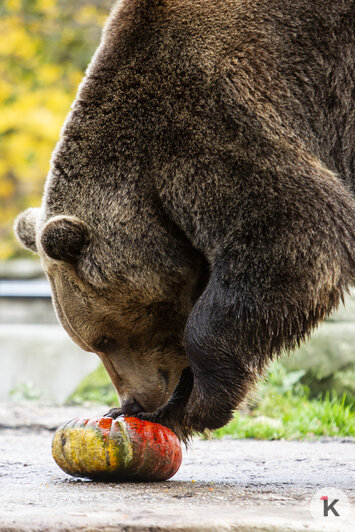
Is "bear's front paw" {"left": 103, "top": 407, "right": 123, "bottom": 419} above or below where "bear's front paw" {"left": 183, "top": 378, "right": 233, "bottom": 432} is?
below

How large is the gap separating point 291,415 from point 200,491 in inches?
121

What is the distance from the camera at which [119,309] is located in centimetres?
399

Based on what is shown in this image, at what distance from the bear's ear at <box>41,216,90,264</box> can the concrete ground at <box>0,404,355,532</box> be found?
1.03 m

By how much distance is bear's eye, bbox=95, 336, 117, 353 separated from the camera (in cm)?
409

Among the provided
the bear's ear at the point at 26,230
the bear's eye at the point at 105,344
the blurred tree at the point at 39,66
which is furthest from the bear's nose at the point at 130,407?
the blurred tree at the point at 39,66

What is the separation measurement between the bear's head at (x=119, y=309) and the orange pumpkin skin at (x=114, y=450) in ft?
1.48

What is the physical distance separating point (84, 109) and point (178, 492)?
189 cm

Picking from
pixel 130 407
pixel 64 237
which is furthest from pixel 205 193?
pixel 130 407

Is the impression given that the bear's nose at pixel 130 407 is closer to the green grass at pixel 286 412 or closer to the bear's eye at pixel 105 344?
the bear's eye at pixel 105 344

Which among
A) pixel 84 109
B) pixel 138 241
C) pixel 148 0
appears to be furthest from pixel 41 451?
pixel 148 0

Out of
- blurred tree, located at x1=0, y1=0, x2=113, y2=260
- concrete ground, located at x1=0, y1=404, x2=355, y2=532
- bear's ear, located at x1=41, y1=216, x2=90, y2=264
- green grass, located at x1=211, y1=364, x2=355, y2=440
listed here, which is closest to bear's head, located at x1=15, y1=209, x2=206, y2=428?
bear's ear, located at x1=41, y1=216, x2=90, y2=264

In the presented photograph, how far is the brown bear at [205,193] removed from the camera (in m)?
3.57

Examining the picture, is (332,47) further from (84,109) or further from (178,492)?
(178,492)

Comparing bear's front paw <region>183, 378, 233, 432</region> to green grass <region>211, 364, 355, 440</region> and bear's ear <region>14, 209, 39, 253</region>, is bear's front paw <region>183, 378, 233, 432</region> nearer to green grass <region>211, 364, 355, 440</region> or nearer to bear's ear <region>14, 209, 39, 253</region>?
bear's ear <region>14, 209, 39, 253</region>
